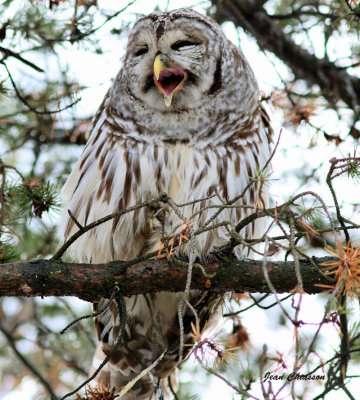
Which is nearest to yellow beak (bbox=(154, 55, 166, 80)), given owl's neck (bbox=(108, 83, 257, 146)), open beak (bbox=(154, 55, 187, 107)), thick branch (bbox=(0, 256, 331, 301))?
open beak (bbox=(154, 55, 187, 107))

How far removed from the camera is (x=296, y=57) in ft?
13.9

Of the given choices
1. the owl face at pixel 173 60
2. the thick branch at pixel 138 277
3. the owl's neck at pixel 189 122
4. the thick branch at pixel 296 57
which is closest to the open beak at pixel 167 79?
the owl face at pixel 173 60

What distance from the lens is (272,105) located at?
3.57 m

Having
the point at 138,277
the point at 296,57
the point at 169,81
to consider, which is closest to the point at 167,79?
the point at 169,81

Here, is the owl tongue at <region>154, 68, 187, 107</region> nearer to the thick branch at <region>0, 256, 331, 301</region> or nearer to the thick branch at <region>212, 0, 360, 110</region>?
the thick branch at <region>0, 256, 331, 301</region>

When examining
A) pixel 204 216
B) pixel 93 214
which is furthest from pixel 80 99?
pixel 204 216

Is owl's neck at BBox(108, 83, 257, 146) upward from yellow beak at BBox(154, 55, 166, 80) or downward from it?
downward

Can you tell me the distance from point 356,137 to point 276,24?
1378mm

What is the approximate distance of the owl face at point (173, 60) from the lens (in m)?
3.12

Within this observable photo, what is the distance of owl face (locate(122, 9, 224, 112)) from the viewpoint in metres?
3.12

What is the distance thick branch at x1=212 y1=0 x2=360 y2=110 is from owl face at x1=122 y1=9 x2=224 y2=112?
35.9 inches

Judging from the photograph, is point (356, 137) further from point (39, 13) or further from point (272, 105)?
point (39, 13)

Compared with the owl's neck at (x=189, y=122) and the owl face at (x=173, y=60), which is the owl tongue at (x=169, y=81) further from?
the owl's neck at (x=189, y=122)

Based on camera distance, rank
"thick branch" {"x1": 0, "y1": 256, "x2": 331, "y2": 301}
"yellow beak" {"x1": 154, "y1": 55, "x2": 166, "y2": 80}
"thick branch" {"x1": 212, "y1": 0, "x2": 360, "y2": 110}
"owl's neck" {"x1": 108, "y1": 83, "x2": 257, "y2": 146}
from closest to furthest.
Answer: "thick branch" {"x1": 0, "y1": 256, "x2": 331, "y2": 301}, "yellow beak" {"x1": 154, "y1": 55, "x2": 166, "y2": 80}, "owl's neck" {"x1": 108, "y1": 83, "x2": 257, "y2": 146}, "thick branch" {"x1": 212, "y1": 0, "x2": 360, "y2": 110}
